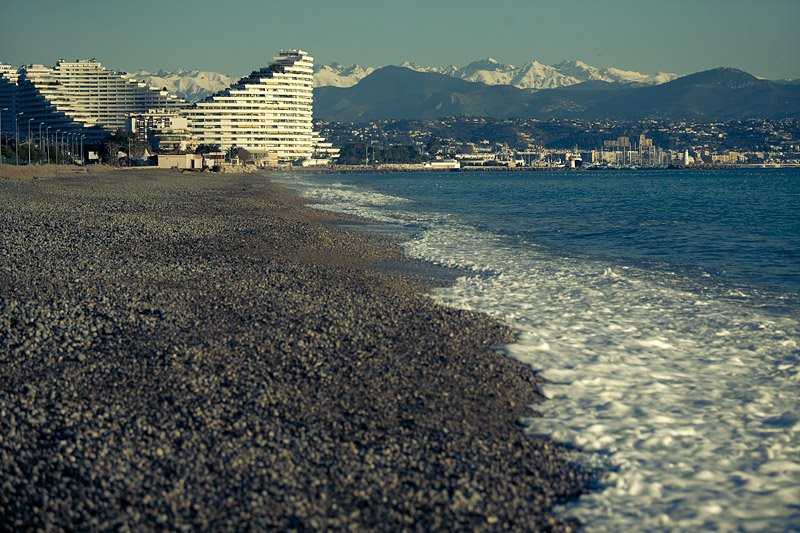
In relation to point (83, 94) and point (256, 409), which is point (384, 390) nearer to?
point (256, 409)

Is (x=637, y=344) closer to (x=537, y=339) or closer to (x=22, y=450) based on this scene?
(x=537, y=339)

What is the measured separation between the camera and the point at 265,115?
160 meters

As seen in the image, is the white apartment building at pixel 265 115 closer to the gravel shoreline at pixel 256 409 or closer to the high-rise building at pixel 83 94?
the high-rise building at pixel 83 94

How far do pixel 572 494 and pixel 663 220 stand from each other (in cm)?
2871

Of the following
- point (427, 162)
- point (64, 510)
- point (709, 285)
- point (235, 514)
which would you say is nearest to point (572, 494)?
point (235, 514)

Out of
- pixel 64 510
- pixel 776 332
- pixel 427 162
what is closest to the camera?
pixel 64 510

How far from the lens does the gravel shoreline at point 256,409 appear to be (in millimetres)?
5246

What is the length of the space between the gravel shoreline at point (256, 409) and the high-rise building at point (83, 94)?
15059 centimetres

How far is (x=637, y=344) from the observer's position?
1000cm

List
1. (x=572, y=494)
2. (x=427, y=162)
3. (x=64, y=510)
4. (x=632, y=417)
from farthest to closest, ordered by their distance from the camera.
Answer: (x=427, y=162)
(x=632, y=417)
(x=572, y=494)
(x=64, y=510)

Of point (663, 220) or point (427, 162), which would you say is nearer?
point (663, 220)

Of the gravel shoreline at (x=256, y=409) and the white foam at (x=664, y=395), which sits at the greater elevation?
the gravel shoreline at (x=256, y=409)

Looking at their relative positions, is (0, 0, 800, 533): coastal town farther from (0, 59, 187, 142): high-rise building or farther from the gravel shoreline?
(0, 59, 187, 142): high-rise building

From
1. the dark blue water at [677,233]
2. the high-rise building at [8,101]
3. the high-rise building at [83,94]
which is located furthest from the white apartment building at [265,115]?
the dark blue water at [677,233]
